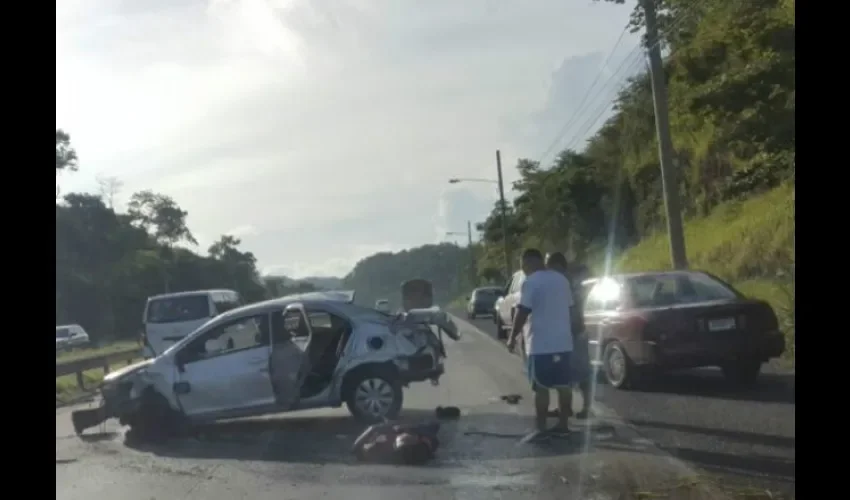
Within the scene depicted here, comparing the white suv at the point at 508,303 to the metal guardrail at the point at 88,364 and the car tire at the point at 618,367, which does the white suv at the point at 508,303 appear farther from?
the car tire at the point at 618,367

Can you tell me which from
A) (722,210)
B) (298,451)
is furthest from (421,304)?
(722,210)

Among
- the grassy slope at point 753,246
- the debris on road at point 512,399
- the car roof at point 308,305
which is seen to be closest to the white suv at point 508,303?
the grassy slope at point 753,246

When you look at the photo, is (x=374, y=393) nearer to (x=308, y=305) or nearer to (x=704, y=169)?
(x=308, y=305)

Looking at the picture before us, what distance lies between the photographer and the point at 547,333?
1089 cm

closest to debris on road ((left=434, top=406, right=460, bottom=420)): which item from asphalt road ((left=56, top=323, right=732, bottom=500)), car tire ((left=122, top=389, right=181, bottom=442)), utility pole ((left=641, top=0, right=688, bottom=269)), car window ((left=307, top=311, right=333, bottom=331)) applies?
asphalt road ((left=56, top=323, right=732, bottom=500))

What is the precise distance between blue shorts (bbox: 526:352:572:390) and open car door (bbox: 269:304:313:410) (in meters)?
3.20

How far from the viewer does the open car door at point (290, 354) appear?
1291 cm

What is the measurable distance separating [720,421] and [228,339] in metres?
5.44

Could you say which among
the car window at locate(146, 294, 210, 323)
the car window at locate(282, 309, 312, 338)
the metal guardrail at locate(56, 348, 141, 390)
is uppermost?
the car window at locate(146, 294, 210, 323)

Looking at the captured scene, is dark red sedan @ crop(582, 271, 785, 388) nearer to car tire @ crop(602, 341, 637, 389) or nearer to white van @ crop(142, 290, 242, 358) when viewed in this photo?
car tire @ crop(602, 341, 637, 389)

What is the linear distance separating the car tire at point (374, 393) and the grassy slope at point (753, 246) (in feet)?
25.3

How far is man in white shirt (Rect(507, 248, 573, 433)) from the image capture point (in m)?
10.9
